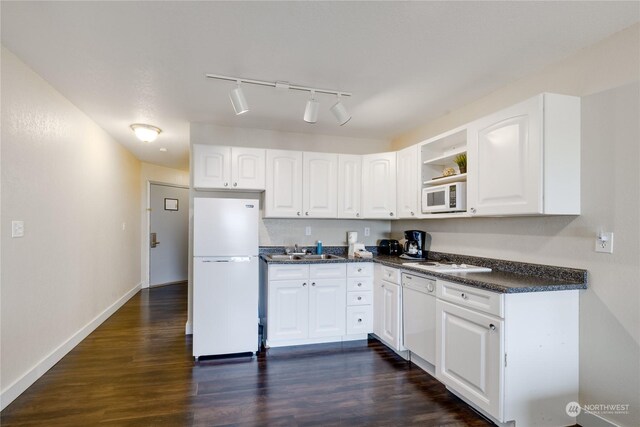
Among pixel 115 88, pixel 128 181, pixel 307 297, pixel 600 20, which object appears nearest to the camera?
pixel 600 20

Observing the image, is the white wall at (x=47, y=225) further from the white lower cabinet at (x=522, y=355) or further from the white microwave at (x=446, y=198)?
the white microwave at (x=446, y=198)

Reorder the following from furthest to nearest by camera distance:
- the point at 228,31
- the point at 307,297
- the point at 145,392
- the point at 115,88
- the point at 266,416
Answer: the point at 307,297 < the point at 115,88 < the point at 145,392 < the point at 266,416 < the point at 228,31

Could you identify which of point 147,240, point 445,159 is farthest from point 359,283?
point 147,240

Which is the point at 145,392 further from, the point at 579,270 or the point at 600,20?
the point at 600,20

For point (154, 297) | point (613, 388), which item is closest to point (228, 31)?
point (613, 388)


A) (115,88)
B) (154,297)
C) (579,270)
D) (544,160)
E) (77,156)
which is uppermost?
(115,88)

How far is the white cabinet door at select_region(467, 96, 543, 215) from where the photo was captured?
1999mm

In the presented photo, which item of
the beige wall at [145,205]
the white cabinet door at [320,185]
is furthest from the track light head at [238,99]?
the beige wall at [145,205]

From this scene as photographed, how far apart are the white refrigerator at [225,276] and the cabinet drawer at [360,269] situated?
3.14 feet

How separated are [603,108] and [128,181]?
18.6 feet

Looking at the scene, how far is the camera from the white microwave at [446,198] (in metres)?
2.66

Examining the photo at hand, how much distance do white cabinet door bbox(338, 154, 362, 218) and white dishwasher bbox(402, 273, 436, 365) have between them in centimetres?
110

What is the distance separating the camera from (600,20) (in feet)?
5.82

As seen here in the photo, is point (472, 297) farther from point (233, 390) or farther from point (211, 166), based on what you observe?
point (211, 166)
